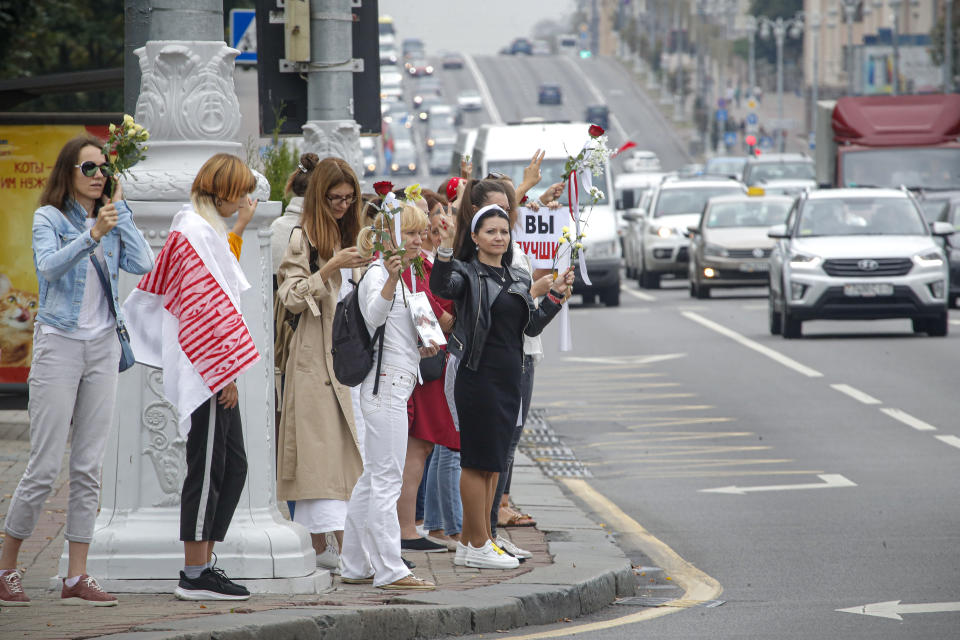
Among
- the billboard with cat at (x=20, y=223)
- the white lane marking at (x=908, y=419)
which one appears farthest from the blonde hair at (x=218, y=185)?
the white lane marking at (x=908, y=419)

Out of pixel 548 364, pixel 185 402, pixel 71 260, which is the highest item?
pixel 71 260

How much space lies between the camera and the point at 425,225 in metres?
7.38

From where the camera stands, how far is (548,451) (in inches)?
540

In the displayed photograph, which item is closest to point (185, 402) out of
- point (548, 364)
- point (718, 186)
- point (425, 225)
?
point (425, 225)

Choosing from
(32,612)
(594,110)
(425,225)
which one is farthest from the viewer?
(594,110)

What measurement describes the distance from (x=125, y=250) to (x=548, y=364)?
46.5 feet

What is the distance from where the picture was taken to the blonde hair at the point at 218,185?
7080 mm

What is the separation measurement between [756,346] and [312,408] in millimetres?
14711

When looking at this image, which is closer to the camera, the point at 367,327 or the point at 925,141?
the point at 367,327

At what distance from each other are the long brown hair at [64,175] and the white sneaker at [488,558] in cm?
238

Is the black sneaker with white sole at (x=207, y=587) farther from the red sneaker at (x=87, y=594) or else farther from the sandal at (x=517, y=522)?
the sandal at (x=517, y=522)

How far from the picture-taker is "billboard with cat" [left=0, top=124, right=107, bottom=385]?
13711 mm

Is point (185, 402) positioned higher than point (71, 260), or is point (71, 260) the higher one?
point (71, 260)

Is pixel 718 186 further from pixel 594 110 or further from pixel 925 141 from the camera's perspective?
pixel 594 110
